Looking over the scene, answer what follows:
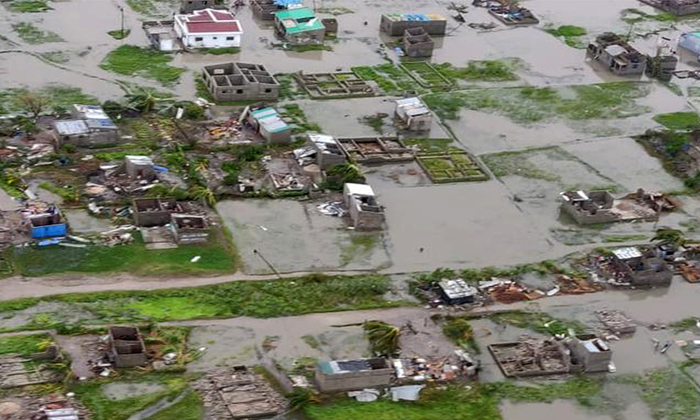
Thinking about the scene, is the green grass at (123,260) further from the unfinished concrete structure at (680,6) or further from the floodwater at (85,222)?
the unfinished concrete structure at (680,6)

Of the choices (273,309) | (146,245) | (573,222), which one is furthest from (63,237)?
(573,222)

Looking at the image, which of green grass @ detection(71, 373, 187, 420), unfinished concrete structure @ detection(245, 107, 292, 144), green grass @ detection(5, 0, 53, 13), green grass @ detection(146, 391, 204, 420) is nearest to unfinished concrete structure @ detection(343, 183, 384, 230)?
unfinished concrete structure @ detection(245, 107, 292, 144)

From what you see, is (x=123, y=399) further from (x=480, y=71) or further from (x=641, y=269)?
(x=480, y=71)

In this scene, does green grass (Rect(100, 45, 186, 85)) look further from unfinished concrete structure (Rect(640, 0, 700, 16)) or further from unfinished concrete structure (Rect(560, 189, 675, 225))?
unfinished concrete structure (Rect(640, 0, 700, 16))

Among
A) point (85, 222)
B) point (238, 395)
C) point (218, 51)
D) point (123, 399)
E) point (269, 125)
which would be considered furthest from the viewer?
point (218, 51)

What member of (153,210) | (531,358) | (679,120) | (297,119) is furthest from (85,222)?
(679,120)

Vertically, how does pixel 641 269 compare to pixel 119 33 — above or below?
below
